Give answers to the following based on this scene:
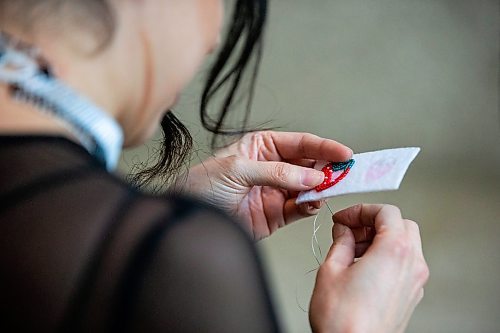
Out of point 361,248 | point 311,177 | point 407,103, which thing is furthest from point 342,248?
point 407,103

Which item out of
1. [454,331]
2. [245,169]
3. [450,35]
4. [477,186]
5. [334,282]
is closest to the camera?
[334,282]

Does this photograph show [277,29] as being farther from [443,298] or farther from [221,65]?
[221,65]

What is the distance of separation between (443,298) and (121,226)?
1278 millimetres

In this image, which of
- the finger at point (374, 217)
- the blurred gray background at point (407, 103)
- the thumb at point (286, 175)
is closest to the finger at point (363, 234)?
the finger at point (374, 217)

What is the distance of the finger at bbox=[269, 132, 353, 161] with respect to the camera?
1.05m

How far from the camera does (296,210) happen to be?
1109mm

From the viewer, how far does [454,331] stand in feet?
5.44

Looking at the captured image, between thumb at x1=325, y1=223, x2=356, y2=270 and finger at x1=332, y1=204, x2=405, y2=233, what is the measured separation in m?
0.01

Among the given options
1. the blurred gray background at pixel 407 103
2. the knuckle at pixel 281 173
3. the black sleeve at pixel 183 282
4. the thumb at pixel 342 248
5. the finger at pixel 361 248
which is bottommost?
the blurred gray background at pixel 407 103

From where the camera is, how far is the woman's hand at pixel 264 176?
1027mm

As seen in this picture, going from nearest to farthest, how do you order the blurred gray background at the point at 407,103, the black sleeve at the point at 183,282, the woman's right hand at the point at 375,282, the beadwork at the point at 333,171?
1. the black sleeve at the point at 183,282
2. the woman's right hand at the point at 375,282
3. the beadwork at the point at 333,171
4. the blurred gray background at the point at 407,103

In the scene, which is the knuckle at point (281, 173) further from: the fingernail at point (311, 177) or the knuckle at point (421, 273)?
the knuckle at point (421, 273)

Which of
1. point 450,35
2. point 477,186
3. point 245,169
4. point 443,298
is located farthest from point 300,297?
point 450,35

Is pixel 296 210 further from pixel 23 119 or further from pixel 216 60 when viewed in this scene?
pixel 23 119
